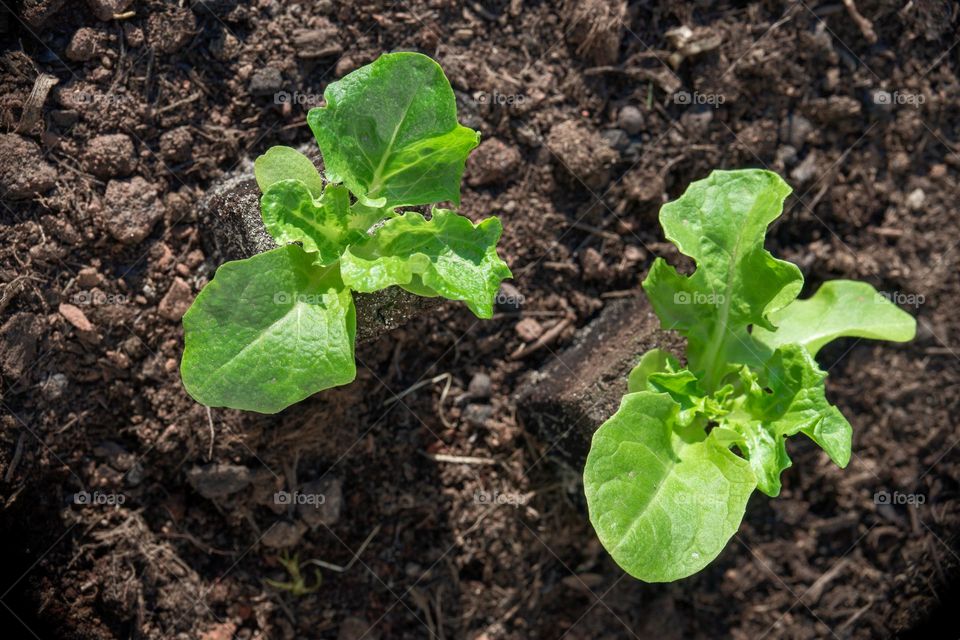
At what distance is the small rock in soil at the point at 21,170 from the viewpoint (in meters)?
2.49

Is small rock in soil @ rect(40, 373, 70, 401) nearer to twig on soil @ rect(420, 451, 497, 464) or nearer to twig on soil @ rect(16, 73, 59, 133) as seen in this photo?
twig on soil @ rect(16, 73, 59, 133)

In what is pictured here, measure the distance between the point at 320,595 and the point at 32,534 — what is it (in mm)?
943

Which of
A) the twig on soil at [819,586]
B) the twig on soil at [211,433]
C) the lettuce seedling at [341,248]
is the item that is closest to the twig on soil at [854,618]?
the twig on soil at [819,586]

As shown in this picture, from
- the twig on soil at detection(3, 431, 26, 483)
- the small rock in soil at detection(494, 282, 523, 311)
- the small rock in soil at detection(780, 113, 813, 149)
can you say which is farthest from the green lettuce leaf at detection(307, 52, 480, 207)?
the small rock in soil at detection(780, 113, 813, 149)

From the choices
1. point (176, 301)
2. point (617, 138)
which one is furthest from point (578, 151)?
point (176, 301)

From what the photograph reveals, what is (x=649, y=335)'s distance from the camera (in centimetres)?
267

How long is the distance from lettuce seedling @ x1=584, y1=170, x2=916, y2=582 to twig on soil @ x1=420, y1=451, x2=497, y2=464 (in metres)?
0.65

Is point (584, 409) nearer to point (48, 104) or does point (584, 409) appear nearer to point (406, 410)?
point (406, 410)

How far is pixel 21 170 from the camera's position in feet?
8.21

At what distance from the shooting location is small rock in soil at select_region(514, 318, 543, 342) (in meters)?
2.89

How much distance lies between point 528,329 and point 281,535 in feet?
3.66

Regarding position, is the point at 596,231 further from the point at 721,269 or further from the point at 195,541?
the point at 195,541

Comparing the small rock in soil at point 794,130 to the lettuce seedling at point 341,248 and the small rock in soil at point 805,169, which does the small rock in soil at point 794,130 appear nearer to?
the small rock in soil at point 805,169

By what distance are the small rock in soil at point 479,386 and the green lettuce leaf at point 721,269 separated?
71 cm
